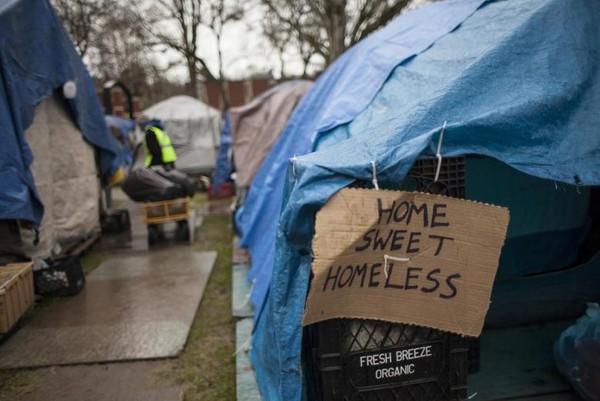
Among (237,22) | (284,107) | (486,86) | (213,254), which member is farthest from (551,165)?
(237,22)

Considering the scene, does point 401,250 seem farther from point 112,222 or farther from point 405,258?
point 112,222

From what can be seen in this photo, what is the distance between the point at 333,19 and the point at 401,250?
945 centimetres

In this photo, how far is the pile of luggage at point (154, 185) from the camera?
269 inches

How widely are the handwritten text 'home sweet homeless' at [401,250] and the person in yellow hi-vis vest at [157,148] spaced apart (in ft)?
19.4

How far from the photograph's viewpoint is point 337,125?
3490mm

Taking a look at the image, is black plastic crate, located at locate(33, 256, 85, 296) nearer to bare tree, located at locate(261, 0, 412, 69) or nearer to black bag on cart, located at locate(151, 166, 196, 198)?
black bag on cart, located at locate(151, 166, 196, 198)

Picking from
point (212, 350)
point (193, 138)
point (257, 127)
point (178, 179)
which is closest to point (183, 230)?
point (178, 179)

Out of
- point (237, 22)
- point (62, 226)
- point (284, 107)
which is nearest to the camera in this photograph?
point (62, 226)

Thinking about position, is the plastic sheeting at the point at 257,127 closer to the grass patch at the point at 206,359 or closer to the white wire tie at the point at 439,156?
the grass patch at the point at 206,359

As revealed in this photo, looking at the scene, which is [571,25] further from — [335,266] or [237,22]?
[237,22]

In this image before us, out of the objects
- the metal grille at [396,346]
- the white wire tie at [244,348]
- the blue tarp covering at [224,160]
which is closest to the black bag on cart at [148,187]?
the blue tarp covering at [224,160]

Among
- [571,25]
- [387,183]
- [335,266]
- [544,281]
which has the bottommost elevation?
[544,281]

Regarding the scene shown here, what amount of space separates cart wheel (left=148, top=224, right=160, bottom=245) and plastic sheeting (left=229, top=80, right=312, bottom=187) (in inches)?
61.5

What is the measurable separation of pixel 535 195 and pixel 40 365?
420 cm
